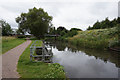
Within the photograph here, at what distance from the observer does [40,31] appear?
29781 millimetres

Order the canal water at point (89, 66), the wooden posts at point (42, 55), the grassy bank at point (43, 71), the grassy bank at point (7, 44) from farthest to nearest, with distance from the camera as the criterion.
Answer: the grassy bank at point (7, 44), the wooden posts at point (42, 55), the canal water at point (89, 66), the grassy bank at point (43, 71)

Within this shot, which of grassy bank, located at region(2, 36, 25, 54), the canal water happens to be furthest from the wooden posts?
grassy bank, located at region(2, 36, 25, 54)

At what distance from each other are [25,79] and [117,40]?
A: 13.9 meters

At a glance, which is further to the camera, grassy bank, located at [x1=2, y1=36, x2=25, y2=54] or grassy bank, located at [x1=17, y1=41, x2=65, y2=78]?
grassy bank, located at [x1=2, y1=36, x2=25, y2=54]

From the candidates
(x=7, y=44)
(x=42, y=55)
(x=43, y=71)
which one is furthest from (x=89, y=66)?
(x=7, y=44)

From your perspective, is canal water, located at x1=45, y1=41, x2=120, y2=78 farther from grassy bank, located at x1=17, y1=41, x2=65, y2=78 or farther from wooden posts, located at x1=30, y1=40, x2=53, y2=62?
grassy bank, located at x1=17, y1=41, x2=65, y2=78

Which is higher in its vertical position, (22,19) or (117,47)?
(22,19)

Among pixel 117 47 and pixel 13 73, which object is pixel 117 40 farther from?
pixel 13 73

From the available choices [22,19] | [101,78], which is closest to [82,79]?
[101,78]

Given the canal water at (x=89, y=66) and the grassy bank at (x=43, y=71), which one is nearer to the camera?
the grassy bank at (x=43, y=71)

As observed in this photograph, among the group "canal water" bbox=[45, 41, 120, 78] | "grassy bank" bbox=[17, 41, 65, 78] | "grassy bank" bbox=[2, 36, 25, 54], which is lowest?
"canal water" bbox=[45, 41, 120, 78]

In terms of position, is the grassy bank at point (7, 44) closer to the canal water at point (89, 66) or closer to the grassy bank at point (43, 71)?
the grassy bank at point (43, 71)

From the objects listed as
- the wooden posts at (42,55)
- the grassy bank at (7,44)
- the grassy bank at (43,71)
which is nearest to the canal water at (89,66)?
the wooden posts at (42,55)

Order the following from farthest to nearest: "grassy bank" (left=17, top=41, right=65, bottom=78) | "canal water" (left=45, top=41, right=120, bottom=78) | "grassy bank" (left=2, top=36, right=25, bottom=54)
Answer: "grassy bank" (left=2, top=36, right=25, bottom=54) < "canal water" (left=45, top=41, right=120, bottom=78) < "grassy bank" (left=17, top=41, right=65, bottom=78)
